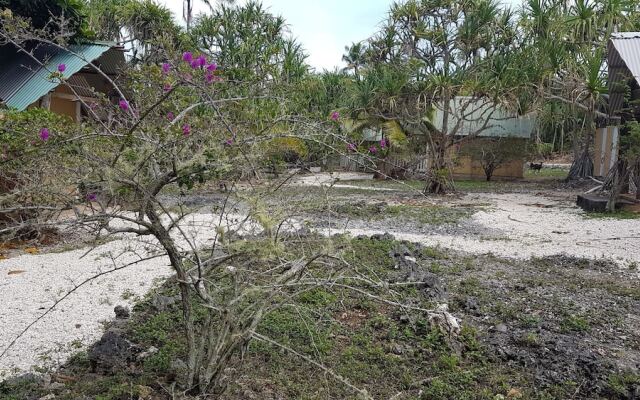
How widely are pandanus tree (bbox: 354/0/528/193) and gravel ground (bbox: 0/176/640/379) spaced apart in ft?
13.0

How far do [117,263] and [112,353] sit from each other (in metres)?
3.04

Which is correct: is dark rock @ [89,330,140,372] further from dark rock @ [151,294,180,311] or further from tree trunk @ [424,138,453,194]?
tree trunk @ [424,138,453,194]

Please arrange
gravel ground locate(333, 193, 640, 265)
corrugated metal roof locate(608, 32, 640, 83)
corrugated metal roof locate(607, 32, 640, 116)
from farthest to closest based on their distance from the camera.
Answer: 1. corrugated metal roof locate(607, 32, 640, 116)
2. corrugated metal roof locate(608, 32, 640, 83)
3. gravel ground locate(333, 193, 640, 265)

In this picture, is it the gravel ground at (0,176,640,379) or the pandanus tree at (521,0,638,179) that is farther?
the pandanus tree at (521,0,638,179)

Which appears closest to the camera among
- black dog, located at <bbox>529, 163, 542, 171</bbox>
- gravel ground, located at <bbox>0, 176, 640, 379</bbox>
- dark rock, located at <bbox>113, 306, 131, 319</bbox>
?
gravel ground, located at <bbox>0, 176, 640, 379</bbox>

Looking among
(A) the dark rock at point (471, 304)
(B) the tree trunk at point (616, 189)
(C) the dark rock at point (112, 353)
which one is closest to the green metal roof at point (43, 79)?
(C) the dark rock at point (112, 353)

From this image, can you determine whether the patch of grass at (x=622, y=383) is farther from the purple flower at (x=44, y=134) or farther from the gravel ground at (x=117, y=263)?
the purple flower at (x=44, y=134)

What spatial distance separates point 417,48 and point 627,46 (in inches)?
303

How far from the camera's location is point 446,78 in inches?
593

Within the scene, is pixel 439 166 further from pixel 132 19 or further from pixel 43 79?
pixel 132 19

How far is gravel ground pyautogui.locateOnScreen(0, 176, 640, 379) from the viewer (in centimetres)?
416

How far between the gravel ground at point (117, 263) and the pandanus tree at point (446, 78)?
157 inches

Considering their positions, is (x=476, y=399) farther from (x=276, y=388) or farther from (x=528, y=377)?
(x=276, y=388)

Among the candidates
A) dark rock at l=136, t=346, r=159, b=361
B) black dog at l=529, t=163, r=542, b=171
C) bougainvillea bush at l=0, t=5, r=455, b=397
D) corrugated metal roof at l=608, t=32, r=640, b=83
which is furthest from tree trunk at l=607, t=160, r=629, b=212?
black dog at l=529, t=163, r=542, b=171
